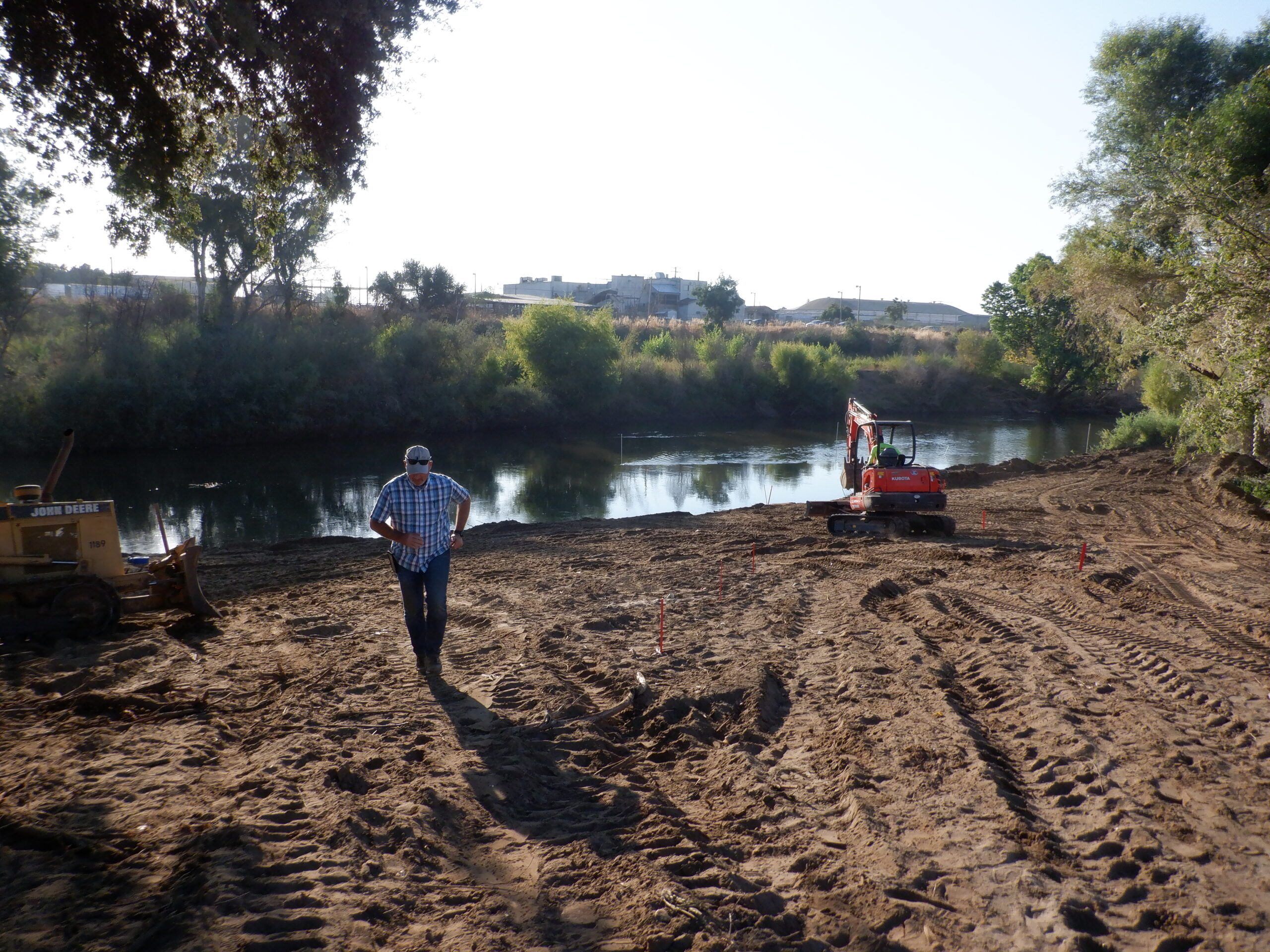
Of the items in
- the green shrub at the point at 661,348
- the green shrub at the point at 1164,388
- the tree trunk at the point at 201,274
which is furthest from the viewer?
the green shrub at the point at 661,348

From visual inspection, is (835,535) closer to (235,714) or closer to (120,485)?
(235,714)

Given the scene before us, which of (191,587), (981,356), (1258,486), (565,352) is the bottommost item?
(1258,486)

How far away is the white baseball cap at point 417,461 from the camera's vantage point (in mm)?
6316

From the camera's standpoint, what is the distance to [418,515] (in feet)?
20.6

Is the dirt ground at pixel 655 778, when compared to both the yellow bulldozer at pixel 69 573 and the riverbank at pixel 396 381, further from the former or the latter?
the riverbank at pixel 396 381

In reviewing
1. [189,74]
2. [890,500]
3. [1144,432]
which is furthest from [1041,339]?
[189,74]

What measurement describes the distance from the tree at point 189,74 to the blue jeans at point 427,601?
5630 mm

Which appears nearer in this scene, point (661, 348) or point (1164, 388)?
point (1164, 388)

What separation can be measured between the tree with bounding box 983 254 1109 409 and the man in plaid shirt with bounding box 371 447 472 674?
4602cm

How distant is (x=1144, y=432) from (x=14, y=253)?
38138mm

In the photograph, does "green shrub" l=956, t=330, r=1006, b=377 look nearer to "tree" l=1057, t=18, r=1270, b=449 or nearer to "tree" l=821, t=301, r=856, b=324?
"tree" l=1057, t=18, r=1270, b=449

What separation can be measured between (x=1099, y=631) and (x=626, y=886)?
601 centimetres

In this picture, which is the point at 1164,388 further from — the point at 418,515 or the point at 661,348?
the point at 418,515

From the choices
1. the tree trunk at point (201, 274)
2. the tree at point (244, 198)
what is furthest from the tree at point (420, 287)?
the tree at point (244, 198)
